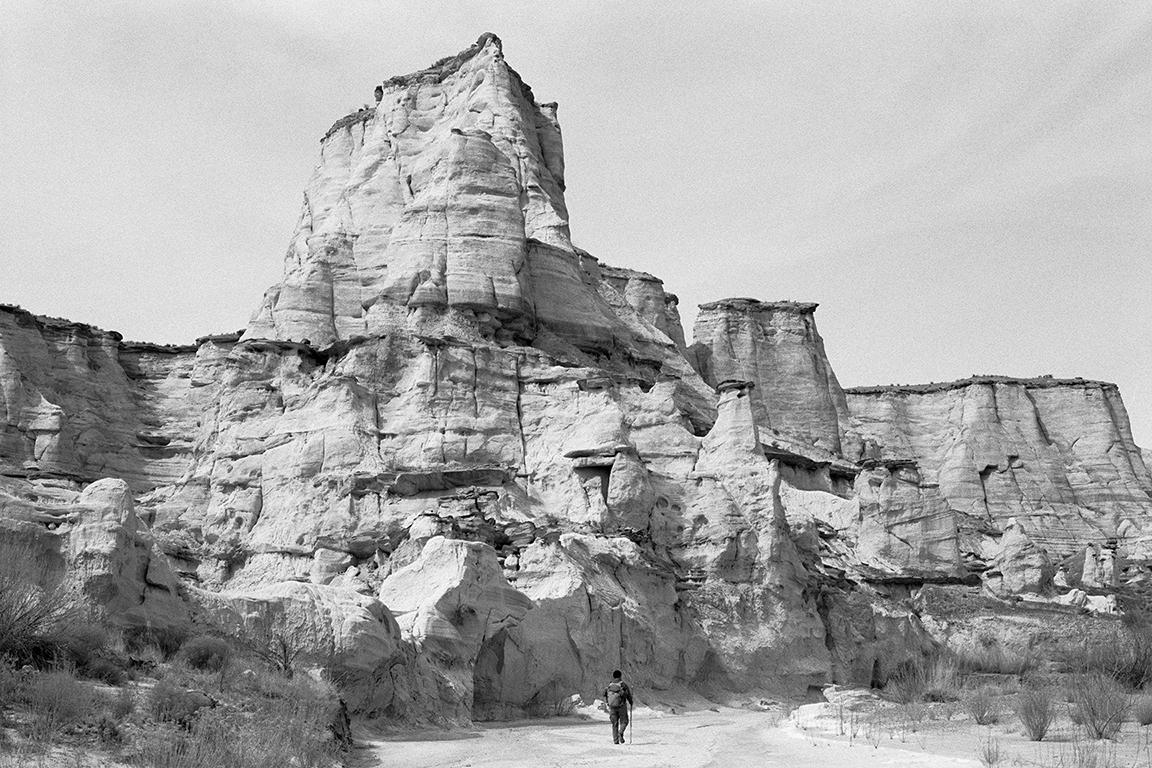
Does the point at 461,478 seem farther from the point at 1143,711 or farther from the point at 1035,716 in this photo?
the point at 1035,716

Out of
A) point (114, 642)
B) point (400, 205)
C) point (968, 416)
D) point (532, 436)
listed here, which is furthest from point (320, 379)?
point (968, 416)

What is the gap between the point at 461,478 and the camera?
125 ft

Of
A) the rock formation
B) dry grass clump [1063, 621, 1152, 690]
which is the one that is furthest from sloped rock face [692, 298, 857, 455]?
dry grass clump [1063, 621, 1152, 690]

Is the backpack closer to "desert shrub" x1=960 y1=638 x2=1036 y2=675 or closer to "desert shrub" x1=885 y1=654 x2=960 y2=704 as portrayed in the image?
"desert shrub" x1=885 y1=654 x2=960 y2=704

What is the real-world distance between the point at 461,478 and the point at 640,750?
1908cm

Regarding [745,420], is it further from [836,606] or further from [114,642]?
[114,642]

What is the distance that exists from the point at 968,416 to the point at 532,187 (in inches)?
1671

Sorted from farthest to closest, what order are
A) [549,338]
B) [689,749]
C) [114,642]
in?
[549,338] → [689,749] → [114,642]

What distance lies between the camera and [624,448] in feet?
127

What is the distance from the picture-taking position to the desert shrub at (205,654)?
757 inches

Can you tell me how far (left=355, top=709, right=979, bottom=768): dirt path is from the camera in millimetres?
16625

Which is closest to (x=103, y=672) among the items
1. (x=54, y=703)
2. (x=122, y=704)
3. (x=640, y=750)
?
(x=122, y=704)

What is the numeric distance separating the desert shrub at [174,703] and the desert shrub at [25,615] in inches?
55.8

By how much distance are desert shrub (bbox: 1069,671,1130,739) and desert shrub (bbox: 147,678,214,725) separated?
11.4 m
